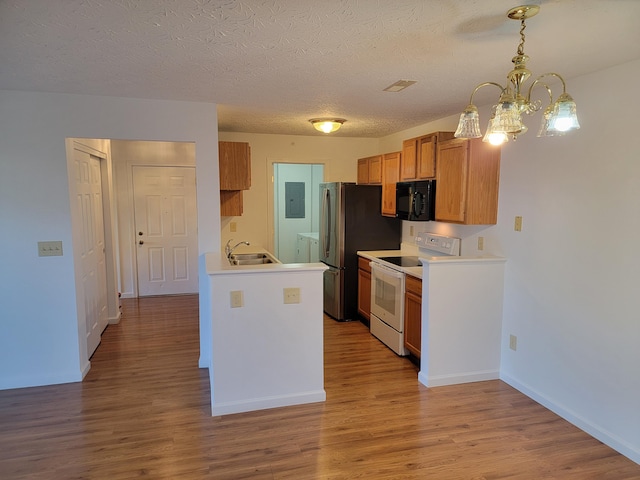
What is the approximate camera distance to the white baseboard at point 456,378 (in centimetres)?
A: 340

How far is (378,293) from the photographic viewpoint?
14.5ft

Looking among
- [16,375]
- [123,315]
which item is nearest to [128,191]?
[123,315]

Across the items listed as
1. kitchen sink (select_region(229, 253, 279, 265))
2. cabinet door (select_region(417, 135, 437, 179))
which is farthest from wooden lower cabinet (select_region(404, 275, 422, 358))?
kitchen sink (select_region(229, 253, 279, 265))

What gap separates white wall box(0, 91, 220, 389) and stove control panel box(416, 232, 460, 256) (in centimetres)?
248

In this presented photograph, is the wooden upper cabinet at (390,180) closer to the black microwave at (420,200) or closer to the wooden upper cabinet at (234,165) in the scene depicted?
the black microwave at (420,200)

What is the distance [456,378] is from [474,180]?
5.53 feet

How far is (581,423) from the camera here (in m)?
2.79

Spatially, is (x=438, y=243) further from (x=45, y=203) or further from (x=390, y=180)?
(x=45, y=203)

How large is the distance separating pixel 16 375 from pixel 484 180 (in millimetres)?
4204

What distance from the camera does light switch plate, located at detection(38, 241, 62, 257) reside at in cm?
329

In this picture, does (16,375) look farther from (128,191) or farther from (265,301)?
(128,191)

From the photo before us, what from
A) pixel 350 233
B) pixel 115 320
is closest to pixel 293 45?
pixel 350 233

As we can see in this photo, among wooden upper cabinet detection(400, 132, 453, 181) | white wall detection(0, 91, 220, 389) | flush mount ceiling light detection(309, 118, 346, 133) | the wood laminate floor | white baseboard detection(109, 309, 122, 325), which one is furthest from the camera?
white baseboard detection(109, 309, 122, 325)

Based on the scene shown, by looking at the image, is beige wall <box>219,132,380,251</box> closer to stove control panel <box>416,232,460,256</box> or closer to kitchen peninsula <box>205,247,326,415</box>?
stove control panel <box>416,232,460,256</box>
